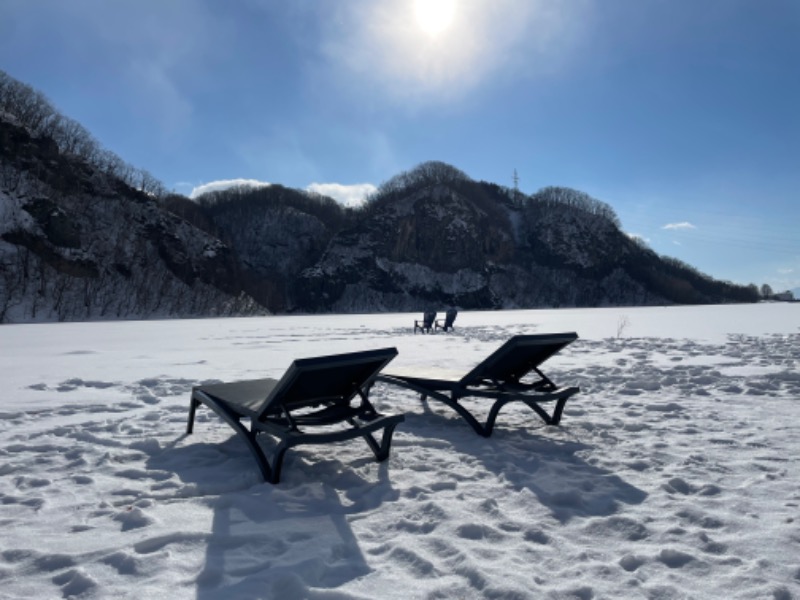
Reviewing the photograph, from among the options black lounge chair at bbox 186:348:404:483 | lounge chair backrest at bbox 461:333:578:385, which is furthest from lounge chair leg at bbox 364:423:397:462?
lounge chair backrest at bbox 461:333:578:385

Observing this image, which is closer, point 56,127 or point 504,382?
point 504,382

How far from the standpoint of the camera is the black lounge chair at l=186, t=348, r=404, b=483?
343cm

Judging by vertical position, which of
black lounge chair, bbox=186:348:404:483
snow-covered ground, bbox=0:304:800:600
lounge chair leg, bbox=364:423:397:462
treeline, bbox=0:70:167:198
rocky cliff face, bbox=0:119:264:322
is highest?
treeline, bbox=0:70:167:198

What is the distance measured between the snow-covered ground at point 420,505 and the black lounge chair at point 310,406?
199 mm

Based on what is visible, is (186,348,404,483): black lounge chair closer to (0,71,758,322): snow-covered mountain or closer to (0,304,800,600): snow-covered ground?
(0,304,800,600): snow-covered ground

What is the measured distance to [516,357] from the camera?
4938mm

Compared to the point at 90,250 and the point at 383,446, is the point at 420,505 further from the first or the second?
the point at 90,250

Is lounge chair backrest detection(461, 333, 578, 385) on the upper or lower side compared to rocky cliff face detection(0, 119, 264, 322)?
lower

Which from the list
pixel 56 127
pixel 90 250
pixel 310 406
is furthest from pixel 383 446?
pixel 56 127

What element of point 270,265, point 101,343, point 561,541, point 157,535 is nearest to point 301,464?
point 157,535

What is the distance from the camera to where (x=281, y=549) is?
2.56m

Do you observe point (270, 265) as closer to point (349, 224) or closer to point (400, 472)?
point (349, 224)

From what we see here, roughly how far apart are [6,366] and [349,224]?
110339 millimetres

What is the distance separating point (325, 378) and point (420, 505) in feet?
3.51
